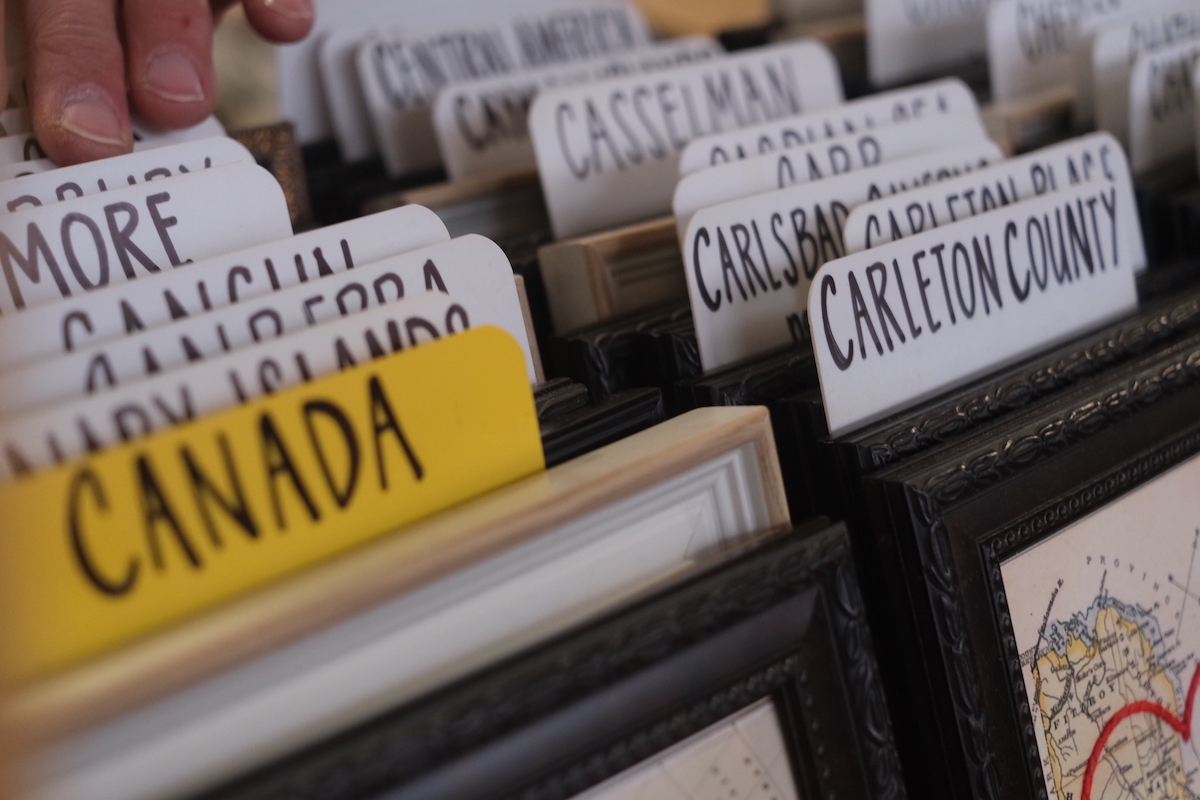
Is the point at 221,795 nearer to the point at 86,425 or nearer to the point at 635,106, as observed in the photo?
the point at 86,425

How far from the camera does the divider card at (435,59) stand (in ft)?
2.48

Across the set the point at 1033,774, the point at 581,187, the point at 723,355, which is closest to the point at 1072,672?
the point at 1033,774

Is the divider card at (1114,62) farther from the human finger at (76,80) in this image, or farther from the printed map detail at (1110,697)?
the human finger at (76,80)

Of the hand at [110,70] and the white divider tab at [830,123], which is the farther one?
the white divider tab at [830,123]

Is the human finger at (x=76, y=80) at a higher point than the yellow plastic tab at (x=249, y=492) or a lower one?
higher

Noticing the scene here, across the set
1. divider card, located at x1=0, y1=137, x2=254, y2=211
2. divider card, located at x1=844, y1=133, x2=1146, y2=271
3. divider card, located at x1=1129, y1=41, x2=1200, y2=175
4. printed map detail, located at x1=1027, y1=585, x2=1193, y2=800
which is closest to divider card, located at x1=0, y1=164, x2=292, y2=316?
divider card, located at x1=0, y1=137, x2=254, y2=211

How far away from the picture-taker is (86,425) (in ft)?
1.12

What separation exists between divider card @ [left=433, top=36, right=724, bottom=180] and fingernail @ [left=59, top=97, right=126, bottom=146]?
25cm

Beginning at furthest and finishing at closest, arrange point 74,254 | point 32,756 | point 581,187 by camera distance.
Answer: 1. point 581,187
2. point 74,254
3. point 32,756

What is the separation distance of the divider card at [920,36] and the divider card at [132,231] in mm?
634

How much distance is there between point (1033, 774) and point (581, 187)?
381mm

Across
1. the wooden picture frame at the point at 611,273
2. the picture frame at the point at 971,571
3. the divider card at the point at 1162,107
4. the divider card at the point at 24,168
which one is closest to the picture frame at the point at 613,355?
the wooden picture frame at the point at 611,273

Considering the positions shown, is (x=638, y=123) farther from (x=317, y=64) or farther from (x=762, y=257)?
(x=317, y=64)

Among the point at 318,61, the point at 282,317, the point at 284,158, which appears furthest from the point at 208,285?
the point at 318,61
